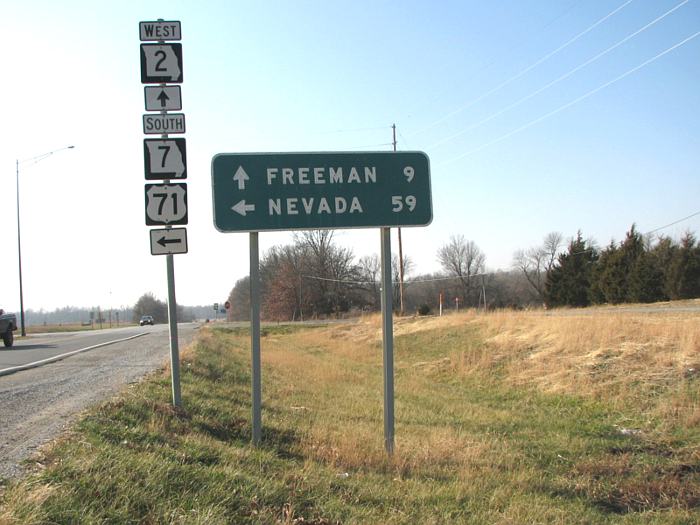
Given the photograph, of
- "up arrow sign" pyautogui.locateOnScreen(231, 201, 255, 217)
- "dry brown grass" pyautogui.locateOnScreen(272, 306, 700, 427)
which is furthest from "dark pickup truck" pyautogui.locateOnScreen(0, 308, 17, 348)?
"up arrow sign" pyautogui.locateOnScreen(231, 201, 255, 217)

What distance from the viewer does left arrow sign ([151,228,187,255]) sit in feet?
21.3

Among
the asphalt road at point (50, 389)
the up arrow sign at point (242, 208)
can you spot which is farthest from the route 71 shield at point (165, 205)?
the asphalt road at point (50, 389)

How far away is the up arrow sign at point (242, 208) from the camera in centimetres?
623

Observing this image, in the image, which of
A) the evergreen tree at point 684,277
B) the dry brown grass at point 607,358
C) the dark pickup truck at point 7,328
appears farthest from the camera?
the evergreen tree at point 684,277

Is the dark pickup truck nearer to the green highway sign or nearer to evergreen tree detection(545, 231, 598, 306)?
the green highway sign

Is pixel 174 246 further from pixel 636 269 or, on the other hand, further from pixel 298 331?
pixel 636 269

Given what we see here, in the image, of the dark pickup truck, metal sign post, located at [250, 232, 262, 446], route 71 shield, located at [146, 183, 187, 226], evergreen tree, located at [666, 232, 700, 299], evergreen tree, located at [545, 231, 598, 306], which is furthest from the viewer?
evergreen tree, located at [545, 231, 598, 306]

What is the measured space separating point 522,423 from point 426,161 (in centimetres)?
475

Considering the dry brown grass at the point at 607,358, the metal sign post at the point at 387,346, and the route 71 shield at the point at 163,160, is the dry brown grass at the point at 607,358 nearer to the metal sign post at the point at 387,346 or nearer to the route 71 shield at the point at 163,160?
the metal sign post at the point at 387,346

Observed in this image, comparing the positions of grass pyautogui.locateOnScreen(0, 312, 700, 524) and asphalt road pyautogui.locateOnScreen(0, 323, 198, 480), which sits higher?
asphalt road pyautogui.locateOnScreen(0, 323, 198, 480)

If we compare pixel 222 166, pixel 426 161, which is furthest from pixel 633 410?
pixel 222 166

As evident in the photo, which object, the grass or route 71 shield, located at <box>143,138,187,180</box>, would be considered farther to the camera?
route 71 shield, located at <box>143,138,187,180</box>

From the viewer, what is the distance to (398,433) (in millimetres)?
7836

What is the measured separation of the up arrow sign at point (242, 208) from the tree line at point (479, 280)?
36.0 m
